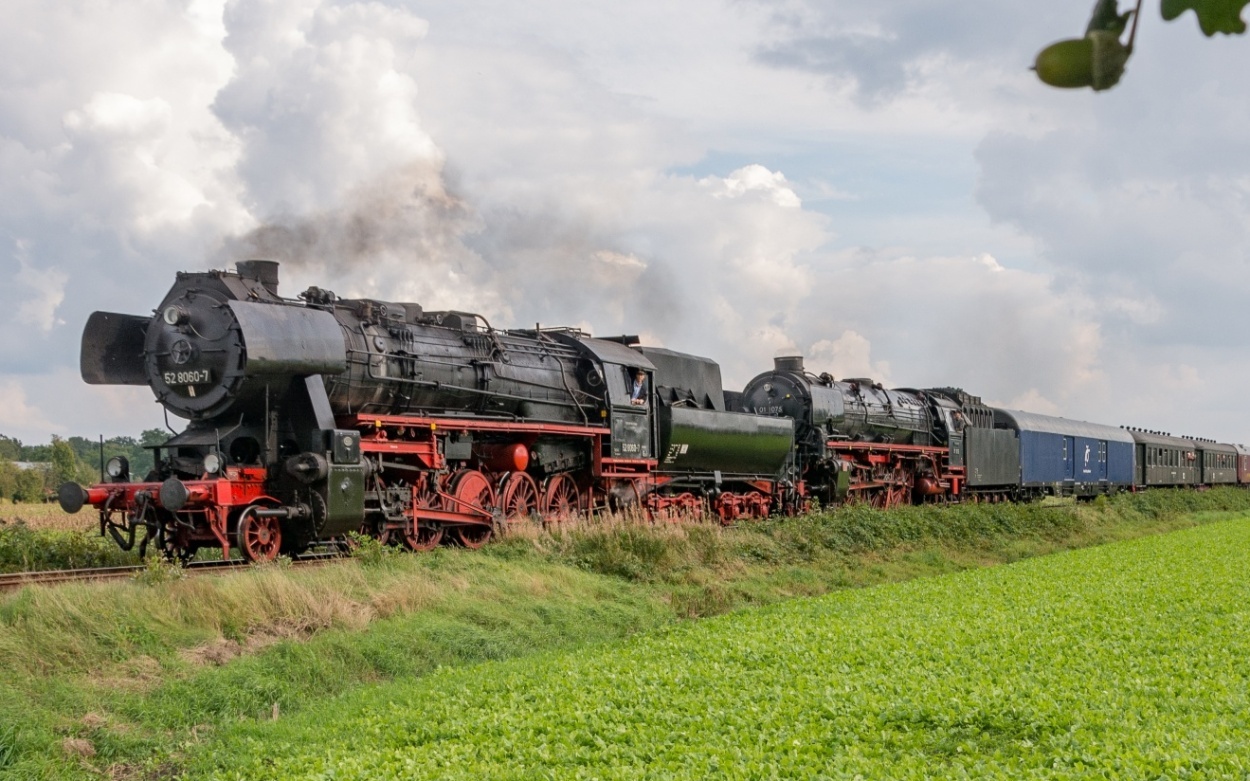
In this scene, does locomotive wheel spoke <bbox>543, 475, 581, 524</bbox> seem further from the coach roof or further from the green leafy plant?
the coach roof

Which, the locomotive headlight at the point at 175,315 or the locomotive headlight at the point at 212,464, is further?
the locomotive headlight at the point at 175,315

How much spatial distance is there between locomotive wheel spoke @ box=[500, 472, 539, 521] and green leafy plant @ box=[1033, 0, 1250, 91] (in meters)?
15.8

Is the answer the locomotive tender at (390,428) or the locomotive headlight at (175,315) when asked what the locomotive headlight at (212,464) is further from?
the locomotive headlight at (175,315)

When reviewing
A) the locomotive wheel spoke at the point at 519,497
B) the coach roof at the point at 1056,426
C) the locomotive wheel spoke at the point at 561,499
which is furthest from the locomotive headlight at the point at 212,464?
the coach roof at the point at 1056,426

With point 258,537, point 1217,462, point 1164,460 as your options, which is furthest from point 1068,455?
point 258,537

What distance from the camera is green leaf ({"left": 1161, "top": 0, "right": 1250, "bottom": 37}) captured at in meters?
1.28

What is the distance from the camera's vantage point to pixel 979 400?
35.8 m

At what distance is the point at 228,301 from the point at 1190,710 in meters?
11.1

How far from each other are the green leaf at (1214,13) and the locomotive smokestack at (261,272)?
14318mm

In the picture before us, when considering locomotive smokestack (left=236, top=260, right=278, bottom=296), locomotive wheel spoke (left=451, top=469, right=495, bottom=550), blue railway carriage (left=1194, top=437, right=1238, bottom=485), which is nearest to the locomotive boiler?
locomotive wheel spoke (left=451, top=469, right=495, bottom=550)

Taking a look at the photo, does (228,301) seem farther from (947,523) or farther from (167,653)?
(947,523)

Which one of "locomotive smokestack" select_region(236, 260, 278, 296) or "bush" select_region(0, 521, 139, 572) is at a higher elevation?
"locomotive smokestack" select_region(236, 260, 278, 296)

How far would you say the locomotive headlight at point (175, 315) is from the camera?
14.0 metres

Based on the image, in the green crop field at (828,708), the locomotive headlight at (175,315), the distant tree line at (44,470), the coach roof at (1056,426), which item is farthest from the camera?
the coach roof at (1056,426)
